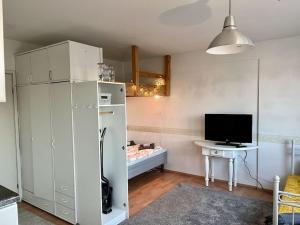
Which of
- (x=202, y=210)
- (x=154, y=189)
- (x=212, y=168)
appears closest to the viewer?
(x=202, y=210)

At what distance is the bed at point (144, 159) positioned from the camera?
383 centimetres

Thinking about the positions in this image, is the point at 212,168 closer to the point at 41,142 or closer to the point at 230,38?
the point at 41,142

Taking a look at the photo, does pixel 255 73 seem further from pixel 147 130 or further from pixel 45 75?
pixel 45 75

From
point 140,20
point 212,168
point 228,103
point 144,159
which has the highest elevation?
point 140,20

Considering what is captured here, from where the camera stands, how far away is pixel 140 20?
266cm

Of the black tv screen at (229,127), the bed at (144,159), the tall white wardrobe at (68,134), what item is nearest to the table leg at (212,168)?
the black tv screen at (229,127)

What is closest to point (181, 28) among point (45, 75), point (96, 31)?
point (96, 31)

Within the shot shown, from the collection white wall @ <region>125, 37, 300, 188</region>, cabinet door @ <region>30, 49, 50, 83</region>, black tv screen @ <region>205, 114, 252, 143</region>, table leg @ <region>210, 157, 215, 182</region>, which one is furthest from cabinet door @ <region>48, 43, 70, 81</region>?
table leg @ <region>210, 157, 215, 182</region>

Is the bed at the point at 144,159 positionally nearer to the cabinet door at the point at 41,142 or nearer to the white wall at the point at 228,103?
the white wall at the point at 228,103

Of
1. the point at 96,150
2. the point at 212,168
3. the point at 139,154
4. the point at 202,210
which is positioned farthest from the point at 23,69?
the point at 212,168

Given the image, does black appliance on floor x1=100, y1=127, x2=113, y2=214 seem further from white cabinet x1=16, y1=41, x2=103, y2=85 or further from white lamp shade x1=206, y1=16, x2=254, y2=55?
white lamp shade x1=206, y1=16, x2=254, y2=55

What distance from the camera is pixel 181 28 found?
295 cm

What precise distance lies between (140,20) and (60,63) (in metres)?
1.18

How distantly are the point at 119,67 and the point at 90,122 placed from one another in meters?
2.88
